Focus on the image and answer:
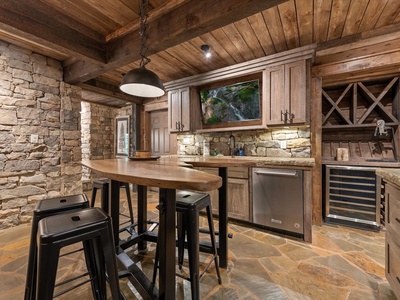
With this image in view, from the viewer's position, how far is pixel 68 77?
3225 millimetres

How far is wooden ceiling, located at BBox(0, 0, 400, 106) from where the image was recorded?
1.83 m

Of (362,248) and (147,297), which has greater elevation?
(147,297)

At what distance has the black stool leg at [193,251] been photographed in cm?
128

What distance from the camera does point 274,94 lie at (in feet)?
9.38

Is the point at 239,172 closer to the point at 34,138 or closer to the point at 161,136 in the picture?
the point at 161,136

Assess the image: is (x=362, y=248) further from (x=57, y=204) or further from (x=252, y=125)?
(x=57, y=204)

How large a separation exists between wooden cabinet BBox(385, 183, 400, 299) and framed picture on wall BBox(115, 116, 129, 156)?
528 centimetres

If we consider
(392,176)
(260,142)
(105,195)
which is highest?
(260,142)

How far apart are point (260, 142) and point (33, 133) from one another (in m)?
3.75

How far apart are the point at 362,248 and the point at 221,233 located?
5.79ft

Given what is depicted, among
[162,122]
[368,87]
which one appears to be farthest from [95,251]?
[368,87]

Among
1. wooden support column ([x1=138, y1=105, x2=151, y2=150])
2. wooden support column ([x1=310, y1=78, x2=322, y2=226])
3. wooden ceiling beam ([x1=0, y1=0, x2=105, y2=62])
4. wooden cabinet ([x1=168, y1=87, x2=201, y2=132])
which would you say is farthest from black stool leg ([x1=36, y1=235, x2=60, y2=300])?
wooden support column ([x1=138, y1=105, x2=151, y2=150])

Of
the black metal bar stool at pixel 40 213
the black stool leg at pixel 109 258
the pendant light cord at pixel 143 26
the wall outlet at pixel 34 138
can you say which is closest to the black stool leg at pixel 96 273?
the black stool leg at pixel 109 258

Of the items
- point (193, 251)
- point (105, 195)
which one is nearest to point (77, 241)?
point (193, 251)
